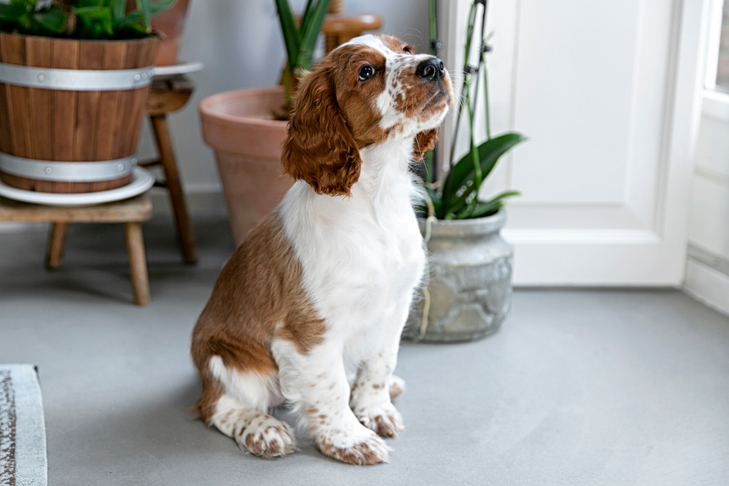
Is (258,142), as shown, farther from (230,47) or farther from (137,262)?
(230,47)

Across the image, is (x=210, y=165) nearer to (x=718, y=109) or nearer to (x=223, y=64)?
(x=223, y=64)

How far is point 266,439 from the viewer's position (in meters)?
1.51

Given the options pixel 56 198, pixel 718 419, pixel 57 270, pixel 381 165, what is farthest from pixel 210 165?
pixel 718 419

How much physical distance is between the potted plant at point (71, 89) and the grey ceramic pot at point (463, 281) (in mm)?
909

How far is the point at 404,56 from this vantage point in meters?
1.33

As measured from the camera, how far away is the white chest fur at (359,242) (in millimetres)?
1404

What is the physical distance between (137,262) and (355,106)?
118 centimetres

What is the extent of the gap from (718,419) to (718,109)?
1051 millimetres

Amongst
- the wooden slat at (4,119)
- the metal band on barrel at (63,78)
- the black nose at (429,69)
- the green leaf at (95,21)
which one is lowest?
the wooden slat at (4,119)

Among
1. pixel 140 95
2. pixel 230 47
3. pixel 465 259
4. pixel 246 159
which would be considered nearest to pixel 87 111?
pixel 140 95

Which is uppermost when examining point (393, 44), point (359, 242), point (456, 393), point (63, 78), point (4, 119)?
point (393, 44)

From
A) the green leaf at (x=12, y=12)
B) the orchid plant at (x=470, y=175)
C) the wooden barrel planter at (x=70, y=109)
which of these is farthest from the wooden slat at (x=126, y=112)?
the orchid plant at (x=470, y=175)

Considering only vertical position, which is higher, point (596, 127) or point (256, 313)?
point (596, 127)

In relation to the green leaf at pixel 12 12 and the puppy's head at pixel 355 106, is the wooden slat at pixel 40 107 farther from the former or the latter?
the puppy's head at pixel 355 106
